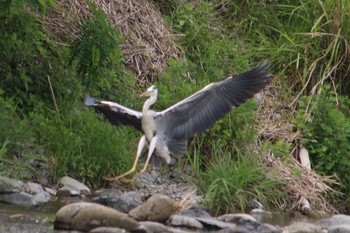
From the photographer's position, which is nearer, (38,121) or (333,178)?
(38,121)

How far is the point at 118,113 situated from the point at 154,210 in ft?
3.59

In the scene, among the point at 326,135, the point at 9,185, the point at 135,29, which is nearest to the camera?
the point at 9,185

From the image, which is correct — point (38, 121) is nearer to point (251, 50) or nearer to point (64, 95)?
point (64, 95)

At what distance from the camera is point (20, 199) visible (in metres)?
7.00

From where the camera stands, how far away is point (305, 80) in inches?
400

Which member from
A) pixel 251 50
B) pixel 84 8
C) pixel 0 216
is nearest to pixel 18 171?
pixel 0 216

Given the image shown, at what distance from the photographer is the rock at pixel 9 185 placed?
23.4 ft

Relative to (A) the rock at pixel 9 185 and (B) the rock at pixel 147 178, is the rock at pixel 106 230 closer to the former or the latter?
(A) the rock at pixel 9 185

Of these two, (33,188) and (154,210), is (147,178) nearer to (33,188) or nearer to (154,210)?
(33,188)

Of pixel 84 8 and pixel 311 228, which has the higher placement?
pixel 84 8

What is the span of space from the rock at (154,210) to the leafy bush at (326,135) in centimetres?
252

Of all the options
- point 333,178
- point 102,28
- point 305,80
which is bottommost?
point 333,178

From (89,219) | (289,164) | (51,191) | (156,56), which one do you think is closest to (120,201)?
(51,191)

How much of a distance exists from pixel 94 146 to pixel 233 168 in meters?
1.08
